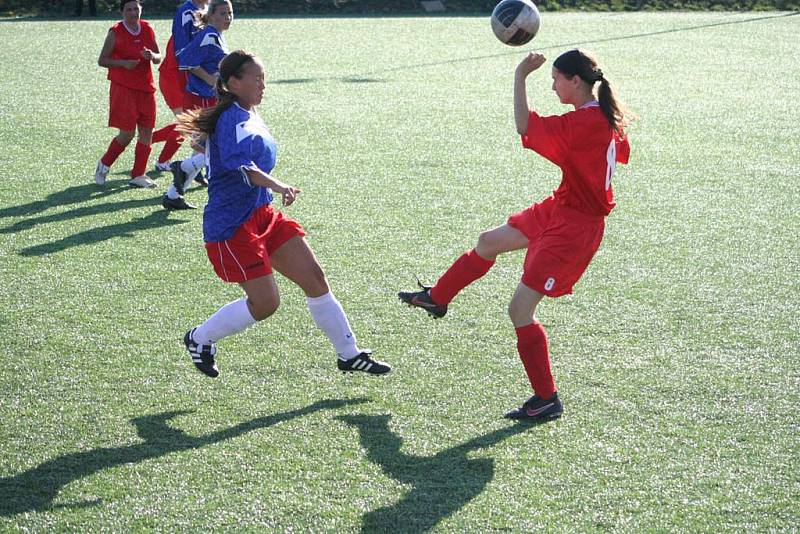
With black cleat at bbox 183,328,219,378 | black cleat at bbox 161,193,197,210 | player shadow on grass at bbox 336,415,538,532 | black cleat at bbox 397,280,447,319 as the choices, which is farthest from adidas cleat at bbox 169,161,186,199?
player shadow on grass at bbox 336,415,538,532

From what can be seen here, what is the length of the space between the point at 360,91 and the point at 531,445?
1055 centimetres

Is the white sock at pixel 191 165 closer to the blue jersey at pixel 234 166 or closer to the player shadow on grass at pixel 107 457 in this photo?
the blue jersey at pixel 234 166

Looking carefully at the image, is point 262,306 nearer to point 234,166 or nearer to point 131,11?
point 234,166

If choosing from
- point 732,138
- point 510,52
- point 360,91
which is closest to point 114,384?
point 732,138

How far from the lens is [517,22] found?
5449mm

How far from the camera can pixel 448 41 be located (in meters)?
20.4

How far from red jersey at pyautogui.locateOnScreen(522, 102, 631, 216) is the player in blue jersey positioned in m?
4.48

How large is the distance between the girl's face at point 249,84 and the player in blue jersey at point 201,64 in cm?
365

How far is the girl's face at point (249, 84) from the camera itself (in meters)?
4.70

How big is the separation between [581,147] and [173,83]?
582 cm

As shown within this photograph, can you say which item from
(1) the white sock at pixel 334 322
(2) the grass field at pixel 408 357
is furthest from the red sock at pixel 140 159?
(1) the white sock at pixel 334 322

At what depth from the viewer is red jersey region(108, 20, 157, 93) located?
9203mm

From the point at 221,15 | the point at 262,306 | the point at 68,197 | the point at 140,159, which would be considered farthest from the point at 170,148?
the point at 262,306

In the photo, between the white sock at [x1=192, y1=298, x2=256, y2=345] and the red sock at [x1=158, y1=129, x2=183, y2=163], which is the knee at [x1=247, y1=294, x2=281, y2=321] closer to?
the white sock at [x1=192, y1=298, x2=256, y2=345]
